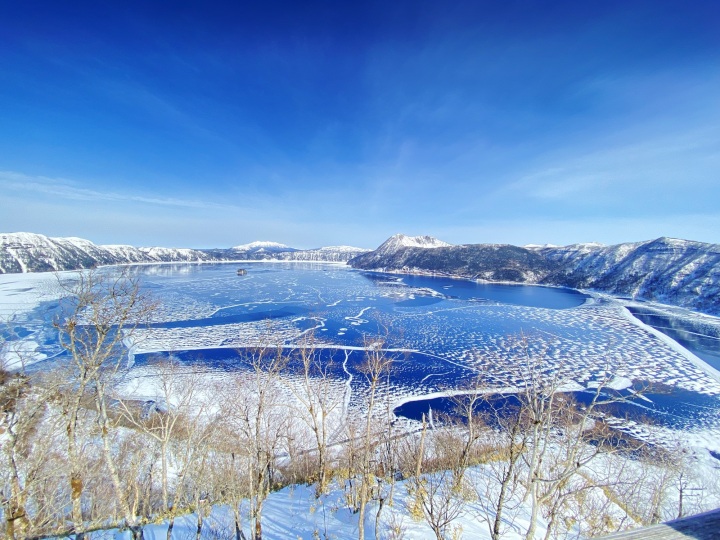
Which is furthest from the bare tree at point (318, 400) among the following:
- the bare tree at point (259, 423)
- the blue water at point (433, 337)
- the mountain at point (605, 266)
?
the mountain at point (605, 266)

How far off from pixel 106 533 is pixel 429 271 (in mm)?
128238

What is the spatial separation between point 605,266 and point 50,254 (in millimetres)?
216755

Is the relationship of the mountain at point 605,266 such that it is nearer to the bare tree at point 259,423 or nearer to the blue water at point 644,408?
the blue water at point 644,408

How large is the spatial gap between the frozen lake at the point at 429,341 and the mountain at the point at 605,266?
29.0m

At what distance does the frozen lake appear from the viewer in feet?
73.8

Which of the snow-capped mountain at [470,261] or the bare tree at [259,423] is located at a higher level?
the snow-capped mountain at [470,261]

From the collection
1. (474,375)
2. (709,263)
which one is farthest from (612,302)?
(474,375)

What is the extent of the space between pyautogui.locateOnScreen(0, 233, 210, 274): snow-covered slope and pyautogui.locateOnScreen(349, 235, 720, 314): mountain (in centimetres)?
12352

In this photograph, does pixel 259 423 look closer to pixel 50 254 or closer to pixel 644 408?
pixel 644 408

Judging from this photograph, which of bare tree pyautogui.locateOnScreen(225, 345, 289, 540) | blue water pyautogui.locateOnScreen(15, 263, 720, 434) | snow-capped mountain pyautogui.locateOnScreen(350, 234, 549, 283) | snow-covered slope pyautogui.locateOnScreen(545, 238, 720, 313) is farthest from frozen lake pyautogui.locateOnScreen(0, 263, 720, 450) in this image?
snow-capped mountain pyautogui.locateOnScreen(350, 234, 549, 283)

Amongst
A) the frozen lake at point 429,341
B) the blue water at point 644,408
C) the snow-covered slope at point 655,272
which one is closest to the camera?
the blue water at point 644,408

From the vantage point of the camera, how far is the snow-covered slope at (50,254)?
397ft

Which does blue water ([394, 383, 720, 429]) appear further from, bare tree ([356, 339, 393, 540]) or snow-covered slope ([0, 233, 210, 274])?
snow-covered slope ([0, 233, 210, 274])

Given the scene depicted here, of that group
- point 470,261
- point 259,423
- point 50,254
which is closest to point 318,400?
point 259,423
